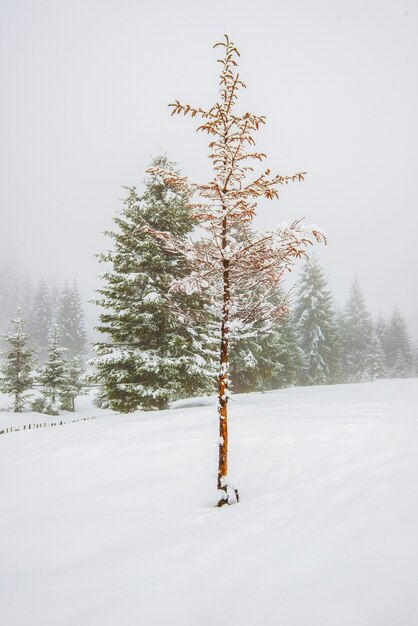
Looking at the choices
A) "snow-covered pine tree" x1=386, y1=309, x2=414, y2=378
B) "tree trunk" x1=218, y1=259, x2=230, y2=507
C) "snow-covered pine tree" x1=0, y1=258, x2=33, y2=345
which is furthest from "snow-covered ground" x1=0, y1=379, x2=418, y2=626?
"snow-covered pine tree" x1=0, y1=258, x2=33, y2=345

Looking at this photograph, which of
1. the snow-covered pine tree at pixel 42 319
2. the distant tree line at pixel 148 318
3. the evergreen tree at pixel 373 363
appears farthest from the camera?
the snow-covered pine tree at pixel 42 319

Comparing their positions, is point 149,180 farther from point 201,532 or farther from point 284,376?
point 284,376

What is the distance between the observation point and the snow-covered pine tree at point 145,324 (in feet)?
43.7

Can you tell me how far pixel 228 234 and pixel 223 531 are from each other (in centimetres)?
454

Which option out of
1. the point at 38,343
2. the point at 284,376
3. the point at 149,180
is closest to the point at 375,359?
the point at 284,376

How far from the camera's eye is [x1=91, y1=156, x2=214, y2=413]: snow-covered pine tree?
13.3m

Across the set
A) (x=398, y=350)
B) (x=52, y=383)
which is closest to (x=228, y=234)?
(x=52, y=383)

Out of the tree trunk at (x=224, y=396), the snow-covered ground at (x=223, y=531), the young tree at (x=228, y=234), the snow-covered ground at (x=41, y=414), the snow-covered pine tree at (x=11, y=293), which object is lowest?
the snow-covered ground at (x=41, y=414)

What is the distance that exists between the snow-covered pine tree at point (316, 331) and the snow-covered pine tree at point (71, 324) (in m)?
41.4

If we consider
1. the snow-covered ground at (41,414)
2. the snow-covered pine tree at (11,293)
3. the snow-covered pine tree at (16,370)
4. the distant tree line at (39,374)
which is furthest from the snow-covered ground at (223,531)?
the snow-covered pine tree at (11,293)

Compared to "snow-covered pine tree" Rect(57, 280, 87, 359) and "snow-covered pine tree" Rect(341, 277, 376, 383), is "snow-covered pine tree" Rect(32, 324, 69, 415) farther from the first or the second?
"snow-covered pine tree" Rect(57, 280, 87, 359)

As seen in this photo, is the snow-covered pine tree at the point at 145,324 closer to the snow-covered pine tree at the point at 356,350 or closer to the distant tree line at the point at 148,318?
the distant tree line at the point at 148,318

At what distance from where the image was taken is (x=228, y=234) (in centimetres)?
602

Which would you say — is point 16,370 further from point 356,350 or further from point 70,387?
point 356,350
